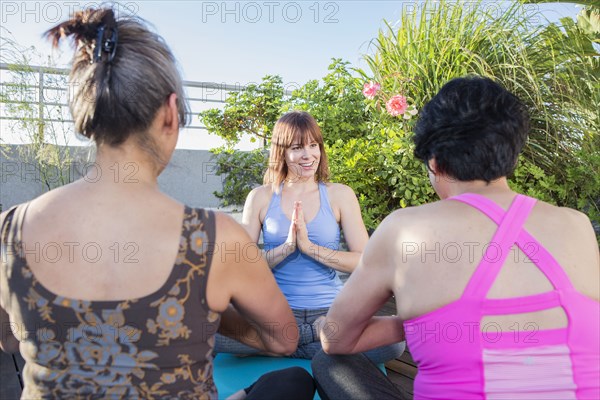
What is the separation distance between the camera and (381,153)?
3.49m

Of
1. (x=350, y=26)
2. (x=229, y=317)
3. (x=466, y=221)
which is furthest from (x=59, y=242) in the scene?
(x=350, y=26)

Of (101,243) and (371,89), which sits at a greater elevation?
(371,89)

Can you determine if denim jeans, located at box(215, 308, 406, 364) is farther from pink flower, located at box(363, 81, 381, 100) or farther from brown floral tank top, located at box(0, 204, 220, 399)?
pink flower, located at box(363, 81, 381, 100)

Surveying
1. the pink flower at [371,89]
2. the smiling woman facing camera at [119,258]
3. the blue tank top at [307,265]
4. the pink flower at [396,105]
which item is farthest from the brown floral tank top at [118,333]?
the pink flower at [371,89]

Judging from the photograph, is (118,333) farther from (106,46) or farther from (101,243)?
(106,46)

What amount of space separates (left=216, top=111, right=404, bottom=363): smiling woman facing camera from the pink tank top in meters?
1.11

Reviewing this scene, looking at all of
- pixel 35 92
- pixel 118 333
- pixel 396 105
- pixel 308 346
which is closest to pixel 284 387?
pixel 118 333

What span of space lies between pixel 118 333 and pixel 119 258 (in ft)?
0.45

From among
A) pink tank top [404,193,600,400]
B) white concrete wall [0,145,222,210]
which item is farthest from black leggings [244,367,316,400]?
white concrete wall [0,145,222,210]

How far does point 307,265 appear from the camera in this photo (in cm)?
235

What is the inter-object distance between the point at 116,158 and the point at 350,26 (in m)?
4.23

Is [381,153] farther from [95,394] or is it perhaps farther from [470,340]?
Answer: [95,394]

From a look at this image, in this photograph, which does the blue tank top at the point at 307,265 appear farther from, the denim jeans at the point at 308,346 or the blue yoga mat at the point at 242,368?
the blue yoga mat at the point at 242,368

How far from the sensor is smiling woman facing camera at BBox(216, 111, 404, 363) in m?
2.24
